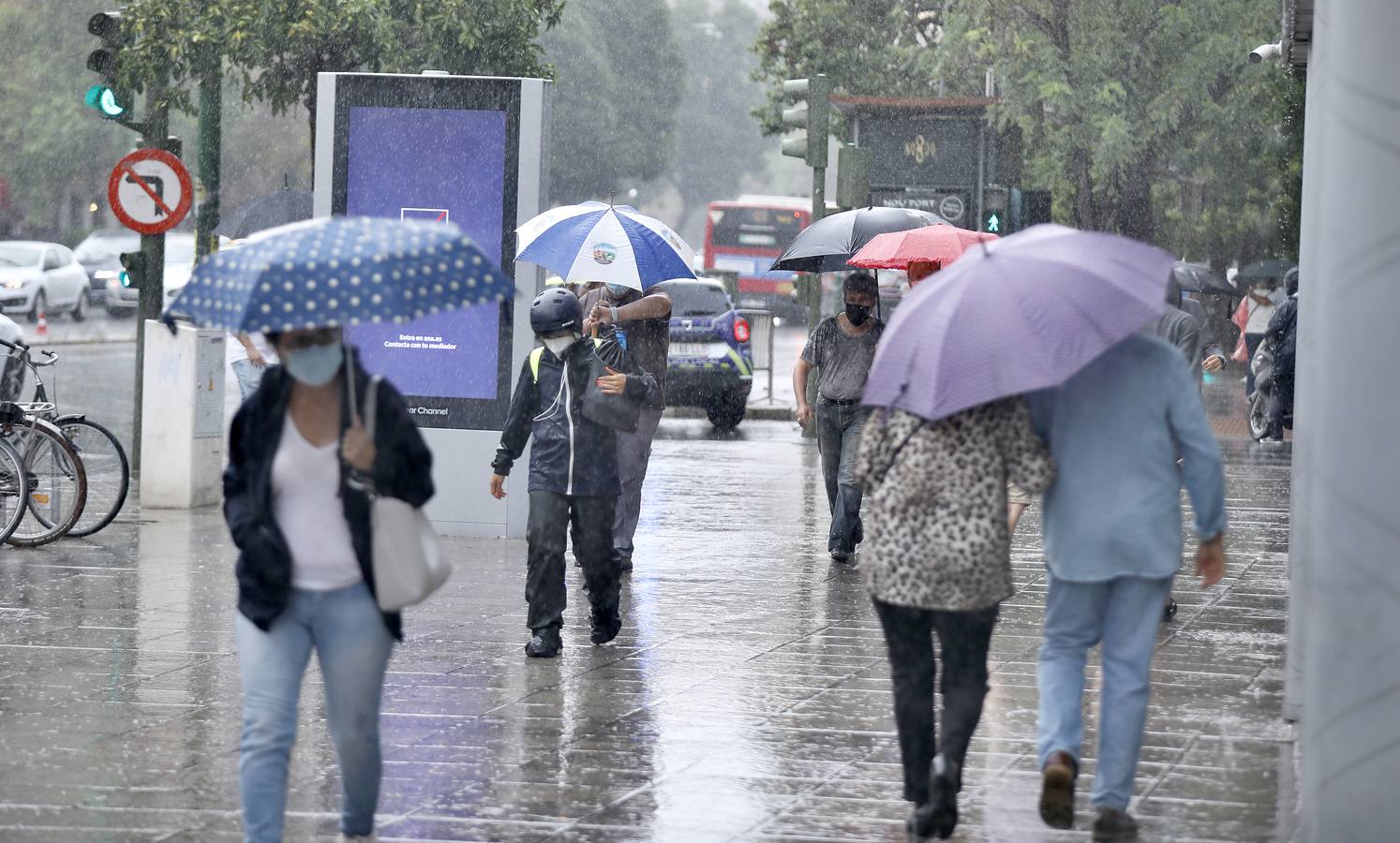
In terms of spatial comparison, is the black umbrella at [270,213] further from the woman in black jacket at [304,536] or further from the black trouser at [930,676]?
the woman in black jacket at [304,536]

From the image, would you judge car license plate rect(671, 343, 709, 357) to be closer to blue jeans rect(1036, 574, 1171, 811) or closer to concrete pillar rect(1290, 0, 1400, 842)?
blue jeans rect(1036, 574, 1171, 811)

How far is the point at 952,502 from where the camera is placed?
219 inches

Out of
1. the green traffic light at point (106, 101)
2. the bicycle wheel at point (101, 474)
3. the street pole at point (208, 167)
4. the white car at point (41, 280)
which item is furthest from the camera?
the white car at point (41, 280)

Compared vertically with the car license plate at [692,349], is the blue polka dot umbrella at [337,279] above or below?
above

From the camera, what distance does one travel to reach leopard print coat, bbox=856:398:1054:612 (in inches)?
219

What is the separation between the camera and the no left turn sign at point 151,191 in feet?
49.2


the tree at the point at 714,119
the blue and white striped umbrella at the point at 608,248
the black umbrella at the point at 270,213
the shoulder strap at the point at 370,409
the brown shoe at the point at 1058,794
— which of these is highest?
the tree at the point at 714,119

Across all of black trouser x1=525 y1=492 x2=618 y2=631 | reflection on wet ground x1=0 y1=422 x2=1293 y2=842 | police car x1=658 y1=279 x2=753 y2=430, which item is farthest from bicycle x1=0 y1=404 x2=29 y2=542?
police car x1=658 y1=279 x2=753 y2=430

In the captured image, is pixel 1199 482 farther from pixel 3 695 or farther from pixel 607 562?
pixel 3 695

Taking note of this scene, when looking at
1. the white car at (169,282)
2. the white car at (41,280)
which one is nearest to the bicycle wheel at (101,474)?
the white car at (169,282)

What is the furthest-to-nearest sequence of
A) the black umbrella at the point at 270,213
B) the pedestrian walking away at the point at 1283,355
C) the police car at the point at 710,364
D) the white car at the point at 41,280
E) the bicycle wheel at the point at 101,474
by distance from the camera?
the white car at the point at 41,280, the police car at the point at 710,364, the pedestrian walking away at the point at 1283,355, the black umbrella at the point at 270,213, the bicycle wheel at the point at 101,474

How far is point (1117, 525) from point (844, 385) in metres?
5.98

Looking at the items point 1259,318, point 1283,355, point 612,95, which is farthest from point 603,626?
point 612,95

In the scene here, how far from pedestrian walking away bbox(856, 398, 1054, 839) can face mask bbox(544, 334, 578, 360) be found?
10.4 feet
